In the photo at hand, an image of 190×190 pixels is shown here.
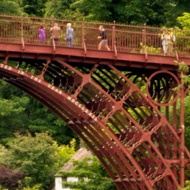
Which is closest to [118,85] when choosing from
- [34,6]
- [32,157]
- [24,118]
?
[32,157]

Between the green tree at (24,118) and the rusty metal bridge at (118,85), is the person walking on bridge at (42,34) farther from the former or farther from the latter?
the green tree at (24,118)

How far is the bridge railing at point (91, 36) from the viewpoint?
4822cm

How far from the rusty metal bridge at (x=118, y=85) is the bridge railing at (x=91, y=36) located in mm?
35

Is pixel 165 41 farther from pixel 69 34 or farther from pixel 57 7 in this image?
pixel 57 7

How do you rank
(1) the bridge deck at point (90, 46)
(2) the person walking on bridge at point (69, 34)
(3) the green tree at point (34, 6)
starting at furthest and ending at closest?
(3) the green tree at point (34, 6), (2) the person walking on bridge at point (69, 34), (1) the bridge deck at point (90, 46)

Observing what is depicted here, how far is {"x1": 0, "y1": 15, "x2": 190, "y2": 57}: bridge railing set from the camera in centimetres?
4822

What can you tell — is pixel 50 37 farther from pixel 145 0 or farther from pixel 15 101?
pixel 15 101

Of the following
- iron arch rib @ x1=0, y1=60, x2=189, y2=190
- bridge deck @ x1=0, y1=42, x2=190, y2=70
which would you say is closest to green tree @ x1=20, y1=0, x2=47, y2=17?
iron arch rib @ x1=0, y1=60, x2=189, y2=190

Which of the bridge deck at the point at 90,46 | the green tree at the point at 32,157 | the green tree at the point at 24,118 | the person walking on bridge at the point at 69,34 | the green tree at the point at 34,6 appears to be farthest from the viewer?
the green tree at the point at 34,6

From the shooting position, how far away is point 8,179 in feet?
244

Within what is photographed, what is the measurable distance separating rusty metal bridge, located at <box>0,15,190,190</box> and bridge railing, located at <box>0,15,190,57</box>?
4 centimetres

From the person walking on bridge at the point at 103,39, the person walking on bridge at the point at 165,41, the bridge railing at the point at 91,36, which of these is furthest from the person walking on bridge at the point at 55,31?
the person walking on bridge at the point at 165,41

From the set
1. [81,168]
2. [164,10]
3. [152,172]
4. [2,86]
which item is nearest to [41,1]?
[2,86]

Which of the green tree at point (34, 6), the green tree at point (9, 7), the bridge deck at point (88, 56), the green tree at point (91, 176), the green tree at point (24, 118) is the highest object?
the bridge deck at point (88, 56)
